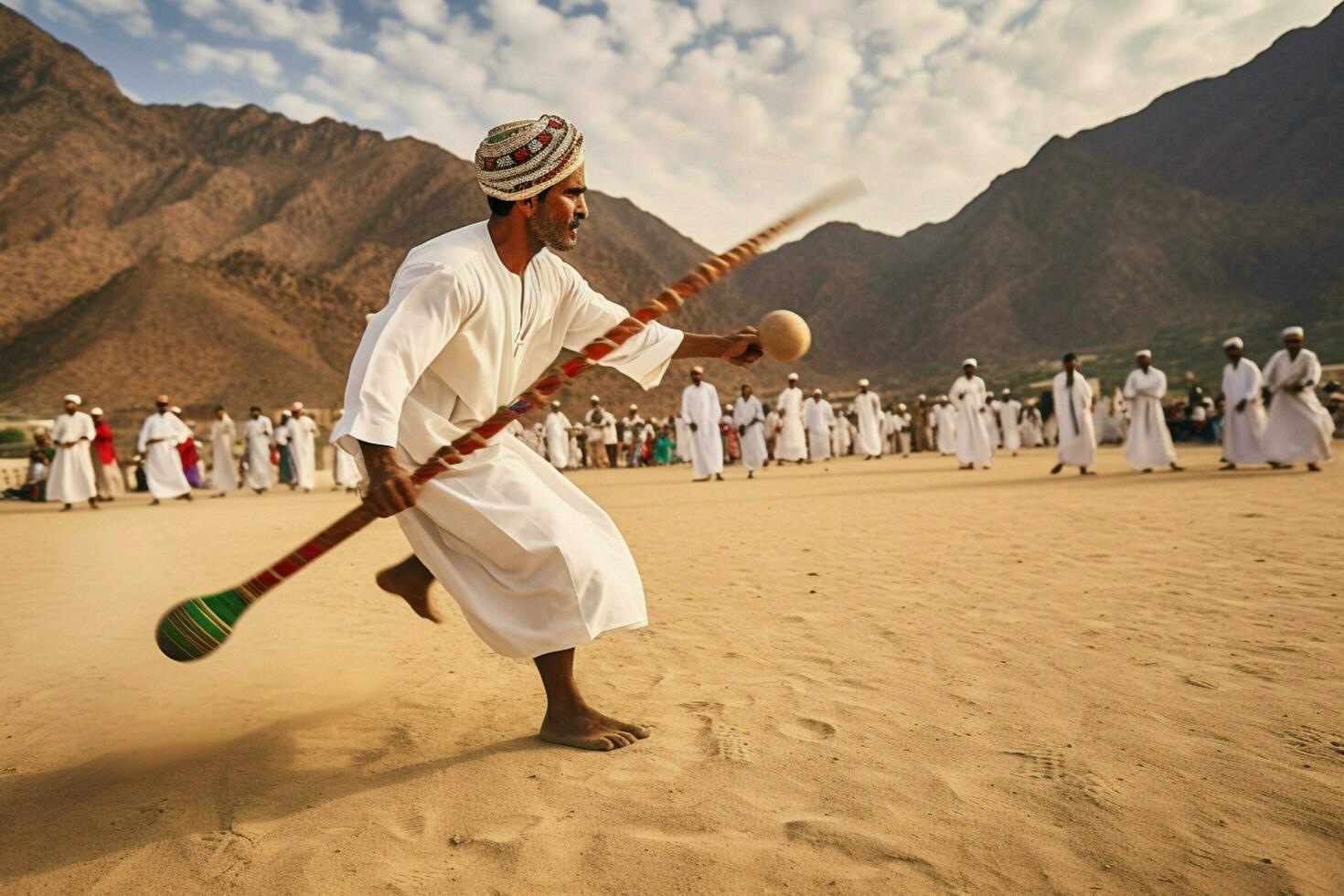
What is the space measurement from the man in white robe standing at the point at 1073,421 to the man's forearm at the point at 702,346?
11.9 meters

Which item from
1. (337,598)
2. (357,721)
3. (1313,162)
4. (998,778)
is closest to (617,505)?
(337,598)

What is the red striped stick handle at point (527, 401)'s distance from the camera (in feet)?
8.59

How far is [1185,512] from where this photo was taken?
8.08 metres

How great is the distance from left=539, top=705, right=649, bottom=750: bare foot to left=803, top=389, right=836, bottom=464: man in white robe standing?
2313 centimetres

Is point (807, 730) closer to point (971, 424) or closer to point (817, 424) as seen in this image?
point (971, 424)

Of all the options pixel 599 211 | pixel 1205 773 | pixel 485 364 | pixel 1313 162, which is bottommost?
pixel 1205 773

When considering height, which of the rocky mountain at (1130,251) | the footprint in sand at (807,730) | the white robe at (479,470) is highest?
the rocky mountain at (1130,251)

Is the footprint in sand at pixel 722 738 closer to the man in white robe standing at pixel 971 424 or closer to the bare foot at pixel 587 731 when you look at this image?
the bare foot at pixel 587 731

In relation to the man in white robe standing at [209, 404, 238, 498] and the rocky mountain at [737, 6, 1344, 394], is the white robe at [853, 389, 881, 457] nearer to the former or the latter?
the man in white robe standing at [209, 404, 238, 498]

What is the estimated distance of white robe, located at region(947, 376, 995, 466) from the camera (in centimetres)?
1730

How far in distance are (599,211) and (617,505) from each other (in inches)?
4605

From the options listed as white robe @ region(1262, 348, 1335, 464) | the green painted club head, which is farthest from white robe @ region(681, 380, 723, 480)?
the green painted club head

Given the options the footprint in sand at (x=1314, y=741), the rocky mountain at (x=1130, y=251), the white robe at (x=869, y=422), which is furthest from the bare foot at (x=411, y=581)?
the rocky mountain at (x=1130, y=251)

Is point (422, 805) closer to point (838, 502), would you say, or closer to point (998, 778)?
point (998, 778)
